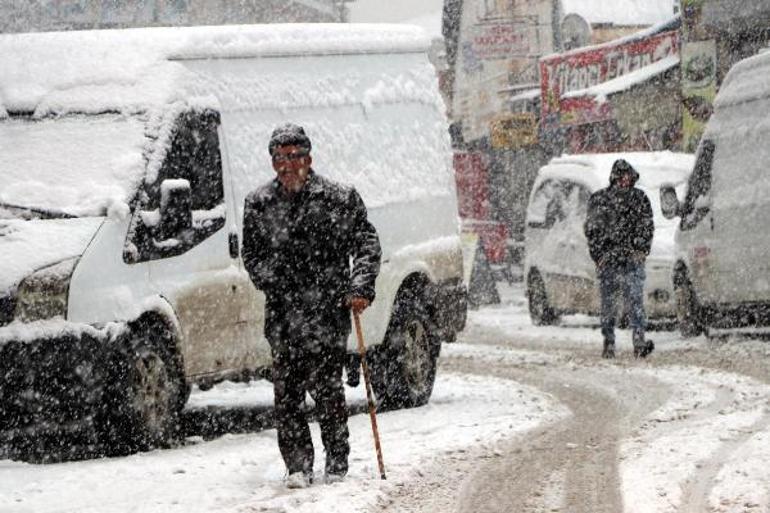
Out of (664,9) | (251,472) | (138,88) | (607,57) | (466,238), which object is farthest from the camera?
(664,9)

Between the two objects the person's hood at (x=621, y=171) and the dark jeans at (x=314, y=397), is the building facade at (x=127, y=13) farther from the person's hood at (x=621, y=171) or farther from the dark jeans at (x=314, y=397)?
the dark jeans at (x=314, y=397)

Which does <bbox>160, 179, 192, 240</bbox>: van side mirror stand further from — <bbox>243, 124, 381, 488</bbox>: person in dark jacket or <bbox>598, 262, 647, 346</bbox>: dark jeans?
<bbox>598, 262, 647, 346</bbox>: dark jeans

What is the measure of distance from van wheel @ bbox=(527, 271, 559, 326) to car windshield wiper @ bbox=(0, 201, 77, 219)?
11431 mm

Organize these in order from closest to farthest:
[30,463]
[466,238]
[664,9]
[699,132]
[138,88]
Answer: [30,463] → [138,88] → [466,238] → [699,132] → [664,9]

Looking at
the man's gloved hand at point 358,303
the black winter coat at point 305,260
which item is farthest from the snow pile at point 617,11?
the man's gloved hand at point 358,303

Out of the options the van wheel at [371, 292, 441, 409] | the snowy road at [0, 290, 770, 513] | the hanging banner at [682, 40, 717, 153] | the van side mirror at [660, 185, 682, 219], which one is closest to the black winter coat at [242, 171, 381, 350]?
the snowy road at [0, 290, 770, 513]

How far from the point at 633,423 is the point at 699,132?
1856cm

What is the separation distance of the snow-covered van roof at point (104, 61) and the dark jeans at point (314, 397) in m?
2.58

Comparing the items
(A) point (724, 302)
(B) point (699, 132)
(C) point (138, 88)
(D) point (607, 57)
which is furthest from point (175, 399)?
(D) point (607, 57)

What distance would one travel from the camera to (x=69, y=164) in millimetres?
10852

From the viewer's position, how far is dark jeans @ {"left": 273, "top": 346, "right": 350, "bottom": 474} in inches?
354

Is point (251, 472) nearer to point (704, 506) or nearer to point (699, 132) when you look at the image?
point (704, 506)

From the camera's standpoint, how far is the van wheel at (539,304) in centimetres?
2147

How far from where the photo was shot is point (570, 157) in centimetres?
2172
